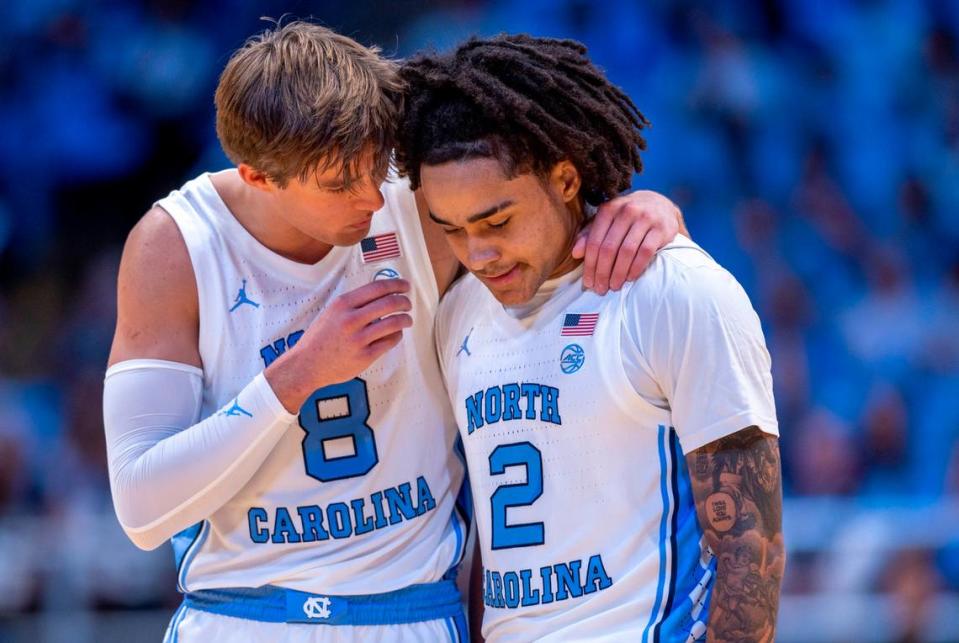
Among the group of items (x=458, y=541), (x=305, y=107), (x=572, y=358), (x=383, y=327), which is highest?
(x=305, y=107)

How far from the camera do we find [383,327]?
2.83 m

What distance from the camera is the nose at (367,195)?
2869mm

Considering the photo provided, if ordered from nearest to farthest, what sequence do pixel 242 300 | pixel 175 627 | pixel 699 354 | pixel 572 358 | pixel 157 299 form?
pixel 699 354 < pixel 572 358 < pixel 157 299 < pixel 242 300 < pixel 175 627

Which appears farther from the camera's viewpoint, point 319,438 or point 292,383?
point 319,438

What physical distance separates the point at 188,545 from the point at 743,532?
1370 mm

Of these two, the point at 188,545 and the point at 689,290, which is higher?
the point at 689,290

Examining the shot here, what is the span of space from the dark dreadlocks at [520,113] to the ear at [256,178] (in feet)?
0.99

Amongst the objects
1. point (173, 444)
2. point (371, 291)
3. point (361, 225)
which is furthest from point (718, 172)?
point (173, 444)

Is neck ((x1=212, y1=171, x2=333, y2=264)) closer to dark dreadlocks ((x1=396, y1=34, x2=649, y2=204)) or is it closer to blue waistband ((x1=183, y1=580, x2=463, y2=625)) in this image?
dark dreadlocks ((x1=396, y1=34, x2=649, y2=204))

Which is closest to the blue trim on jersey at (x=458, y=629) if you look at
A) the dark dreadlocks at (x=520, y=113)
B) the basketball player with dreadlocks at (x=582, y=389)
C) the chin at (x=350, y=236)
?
the basketball player with dreadlocks at (x=582, y=389)

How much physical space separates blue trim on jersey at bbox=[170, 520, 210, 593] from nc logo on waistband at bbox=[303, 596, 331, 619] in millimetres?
316

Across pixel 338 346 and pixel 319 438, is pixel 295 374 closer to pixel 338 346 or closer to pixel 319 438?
pixel 338 346

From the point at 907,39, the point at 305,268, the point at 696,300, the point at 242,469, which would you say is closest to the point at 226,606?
the point at 242,469

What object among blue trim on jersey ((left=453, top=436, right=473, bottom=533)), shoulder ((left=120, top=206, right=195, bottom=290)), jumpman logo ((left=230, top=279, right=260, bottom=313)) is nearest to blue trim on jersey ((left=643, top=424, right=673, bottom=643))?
blue trim on jersey ((left=453, top=436, right=473, bottom=533))
